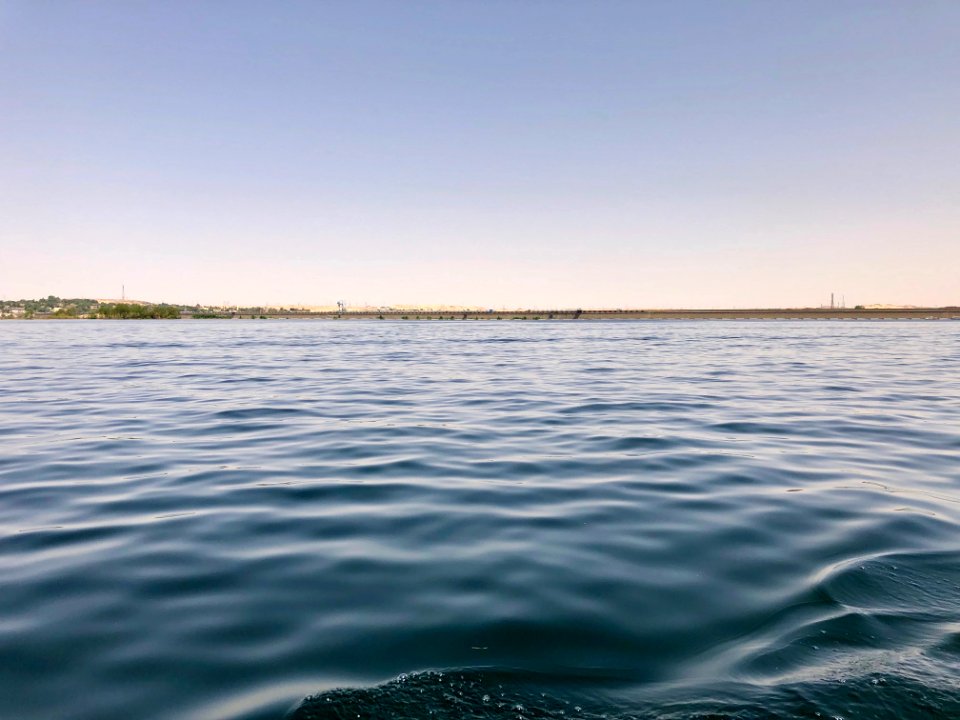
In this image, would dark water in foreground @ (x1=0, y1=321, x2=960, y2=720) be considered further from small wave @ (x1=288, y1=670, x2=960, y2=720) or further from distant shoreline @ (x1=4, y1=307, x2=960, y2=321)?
distant shoreline @ (x1=4, y1=307, x2=960, y2=321)

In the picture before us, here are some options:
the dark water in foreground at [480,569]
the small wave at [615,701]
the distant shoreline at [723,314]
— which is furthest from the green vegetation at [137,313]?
the small wave at [615,701]

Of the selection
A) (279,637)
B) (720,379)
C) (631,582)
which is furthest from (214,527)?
(720,379)

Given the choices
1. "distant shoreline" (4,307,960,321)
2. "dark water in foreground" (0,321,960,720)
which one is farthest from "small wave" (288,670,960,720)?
"distant shoreline" (4,307,960,321)

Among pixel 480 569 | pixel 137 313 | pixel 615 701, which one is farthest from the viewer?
pixel 137 313

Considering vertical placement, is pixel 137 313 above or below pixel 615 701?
above

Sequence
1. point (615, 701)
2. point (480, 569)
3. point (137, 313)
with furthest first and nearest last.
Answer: point (137, 313)
point (480, 569)
point (615, 701)

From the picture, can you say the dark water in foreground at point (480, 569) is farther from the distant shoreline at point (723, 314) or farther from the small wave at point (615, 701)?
the distant shoreline at point (723, 314)

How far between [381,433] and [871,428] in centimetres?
916

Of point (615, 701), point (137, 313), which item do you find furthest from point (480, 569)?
point (137, 313)

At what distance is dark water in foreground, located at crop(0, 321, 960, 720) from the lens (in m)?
3.42

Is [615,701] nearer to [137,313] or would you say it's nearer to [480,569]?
[480,569]

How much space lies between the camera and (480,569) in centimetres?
524

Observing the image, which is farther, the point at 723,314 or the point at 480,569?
the point at 723,314

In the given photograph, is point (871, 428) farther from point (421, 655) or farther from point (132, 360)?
point (132, 360)
